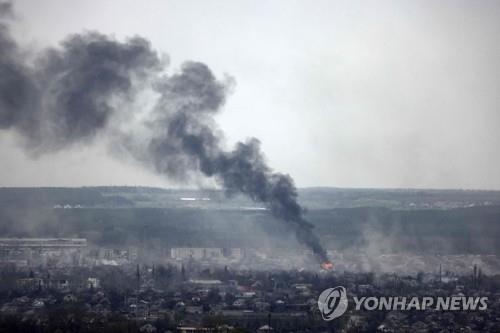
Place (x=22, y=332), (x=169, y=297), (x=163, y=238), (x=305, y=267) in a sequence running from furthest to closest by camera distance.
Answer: (x=163, y=238) → (x=305, y=267) → (x=169, y=297) → (x=22, y=332)

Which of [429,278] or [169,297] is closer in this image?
[169,297]

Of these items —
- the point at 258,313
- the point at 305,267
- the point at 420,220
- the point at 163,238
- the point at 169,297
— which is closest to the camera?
the point at 258,313

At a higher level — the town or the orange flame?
the orange flame

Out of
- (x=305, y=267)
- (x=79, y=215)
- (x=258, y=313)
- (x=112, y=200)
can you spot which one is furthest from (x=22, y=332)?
(x=112, y=200)

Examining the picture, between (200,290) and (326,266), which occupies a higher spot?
(326,266)

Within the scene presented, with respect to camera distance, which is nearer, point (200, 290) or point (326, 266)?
point (200, 290)

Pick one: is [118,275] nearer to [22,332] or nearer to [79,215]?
[22,332]

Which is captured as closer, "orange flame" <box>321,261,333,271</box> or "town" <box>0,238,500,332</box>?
"town" <box>0,238,500,332</box>

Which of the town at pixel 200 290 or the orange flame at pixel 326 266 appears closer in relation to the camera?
the town at pixel 200 290

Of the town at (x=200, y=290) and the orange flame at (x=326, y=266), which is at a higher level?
the orange flame at (x=326, y=266)

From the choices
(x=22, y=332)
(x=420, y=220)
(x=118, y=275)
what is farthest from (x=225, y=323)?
(x=420, y=220)
